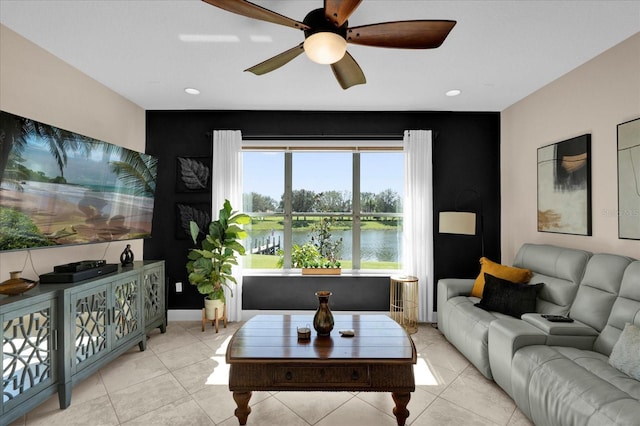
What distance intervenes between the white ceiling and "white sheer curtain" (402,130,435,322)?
1.82 ft

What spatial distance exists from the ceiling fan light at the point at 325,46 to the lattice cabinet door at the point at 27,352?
248 centimetres

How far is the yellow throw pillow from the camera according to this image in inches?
123

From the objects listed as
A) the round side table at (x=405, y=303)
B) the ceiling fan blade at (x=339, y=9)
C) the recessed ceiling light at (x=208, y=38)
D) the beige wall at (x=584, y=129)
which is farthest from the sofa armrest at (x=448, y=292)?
Answer: the recessed ceiling light at (x=208, y=38)

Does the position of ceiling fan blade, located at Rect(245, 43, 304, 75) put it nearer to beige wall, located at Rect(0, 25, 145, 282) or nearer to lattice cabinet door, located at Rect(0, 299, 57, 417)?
beige wall, located at Rect(0, 25, 145, 282)

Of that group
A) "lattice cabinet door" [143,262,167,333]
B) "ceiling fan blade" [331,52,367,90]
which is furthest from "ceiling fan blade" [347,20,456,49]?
"lattice cabinet door" [143,262,167,333]

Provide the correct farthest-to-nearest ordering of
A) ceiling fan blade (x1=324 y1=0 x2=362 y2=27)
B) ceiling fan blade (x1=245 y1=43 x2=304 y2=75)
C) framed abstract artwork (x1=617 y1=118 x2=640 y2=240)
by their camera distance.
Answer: framed abstract artwork (x1=617 y1=118 x2=640 y2=240) < ceiling fan blade (x1=245 y1=43 x2=304 y2=75) < ceiling fan blade (x1=324 y1=0 x2=362 y2=27)

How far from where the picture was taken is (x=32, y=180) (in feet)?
7.70

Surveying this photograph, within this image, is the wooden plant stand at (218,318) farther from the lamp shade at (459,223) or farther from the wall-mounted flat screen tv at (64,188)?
the lamp shade at (459,223)

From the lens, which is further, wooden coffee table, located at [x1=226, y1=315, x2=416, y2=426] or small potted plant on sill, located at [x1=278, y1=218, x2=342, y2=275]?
small potted plant on sill, located at [x1=278, y1=218, x2=342, y2=275]

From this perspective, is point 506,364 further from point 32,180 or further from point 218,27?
point 32,180

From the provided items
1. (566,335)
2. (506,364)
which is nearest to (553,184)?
(566,335)

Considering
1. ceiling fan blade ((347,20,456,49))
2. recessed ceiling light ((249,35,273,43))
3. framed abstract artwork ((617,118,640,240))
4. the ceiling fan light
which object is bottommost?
framed abstract artwork ((617,118,640,240))

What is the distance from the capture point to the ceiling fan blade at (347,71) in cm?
208

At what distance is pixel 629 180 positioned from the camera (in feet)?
8.18
